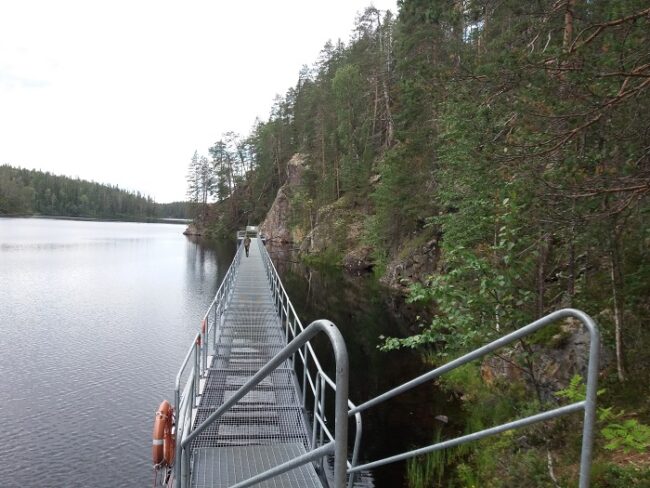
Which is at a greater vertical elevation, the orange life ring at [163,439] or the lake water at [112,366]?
the orange life ring at [163,439]

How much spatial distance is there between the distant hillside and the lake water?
13746 centimetres

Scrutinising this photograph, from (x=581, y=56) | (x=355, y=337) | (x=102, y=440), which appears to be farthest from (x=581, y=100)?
(x=355, y=337)

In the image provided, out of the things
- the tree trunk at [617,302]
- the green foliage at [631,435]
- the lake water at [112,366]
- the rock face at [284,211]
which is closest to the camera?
the green foliage at [631,435]

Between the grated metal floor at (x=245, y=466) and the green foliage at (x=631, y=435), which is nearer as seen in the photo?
the green foliage at (x=631, y=435)

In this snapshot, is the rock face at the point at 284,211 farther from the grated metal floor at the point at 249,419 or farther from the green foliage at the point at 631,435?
the green foliage at the point at 631,435

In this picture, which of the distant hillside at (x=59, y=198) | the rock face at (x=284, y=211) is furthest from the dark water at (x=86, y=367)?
the distant hillside at (x=59, y=198)

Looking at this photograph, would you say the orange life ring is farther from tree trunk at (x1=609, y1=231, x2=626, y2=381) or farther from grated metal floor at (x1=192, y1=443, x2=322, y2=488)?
tree trunk at (x1=609, y1=231, x2=626, y2=381)

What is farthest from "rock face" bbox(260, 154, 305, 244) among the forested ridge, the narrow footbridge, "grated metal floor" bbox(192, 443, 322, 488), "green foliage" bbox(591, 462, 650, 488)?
"green foliage" bbox(591, 462, 650, 488)

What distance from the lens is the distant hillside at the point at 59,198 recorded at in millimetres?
144875

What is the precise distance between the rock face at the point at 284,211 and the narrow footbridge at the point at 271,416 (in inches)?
1940

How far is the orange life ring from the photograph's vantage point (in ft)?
17.2

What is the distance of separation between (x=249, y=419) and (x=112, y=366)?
9.54m

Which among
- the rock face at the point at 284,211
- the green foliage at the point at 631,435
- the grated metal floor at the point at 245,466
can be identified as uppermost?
the rock face at the point at 284,211

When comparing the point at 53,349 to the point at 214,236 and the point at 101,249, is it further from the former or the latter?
the point at 214,236
